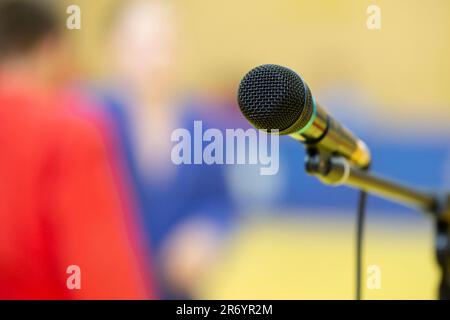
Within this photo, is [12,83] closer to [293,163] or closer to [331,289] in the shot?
[293,163]

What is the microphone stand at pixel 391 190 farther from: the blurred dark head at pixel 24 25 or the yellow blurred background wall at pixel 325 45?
the blurred dark head at pixel 24 25

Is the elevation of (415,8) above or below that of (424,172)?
above

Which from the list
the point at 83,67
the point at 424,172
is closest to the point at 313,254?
the point at 424,172

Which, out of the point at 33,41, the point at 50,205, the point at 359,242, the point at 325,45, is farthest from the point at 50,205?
the point at 325,45

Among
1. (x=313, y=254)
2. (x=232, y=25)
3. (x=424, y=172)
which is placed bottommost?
(x=313, y=254)

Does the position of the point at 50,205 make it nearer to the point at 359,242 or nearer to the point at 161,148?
the point at 161,148

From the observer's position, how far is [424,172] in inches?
62.8

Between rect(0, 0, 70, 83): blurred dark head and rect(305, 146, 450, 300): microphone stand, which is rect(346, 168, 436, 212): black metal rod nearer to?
rect(305, 146, 450, 300): microphone stand

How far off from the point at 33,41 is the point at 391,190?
3.26 ft

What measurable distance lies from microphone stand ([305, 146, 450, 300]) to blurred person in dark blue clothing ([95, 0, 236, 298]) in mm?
846

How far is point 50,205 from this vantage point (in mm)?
1197

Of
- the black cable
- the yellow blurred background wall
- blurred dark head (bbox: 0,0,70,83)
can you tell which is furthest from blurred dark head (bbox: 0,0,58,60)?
the black cable

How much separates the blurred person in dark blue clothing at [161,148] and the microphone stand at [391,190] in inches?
33.3

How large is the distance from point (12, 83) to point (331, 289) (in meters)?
1.05
